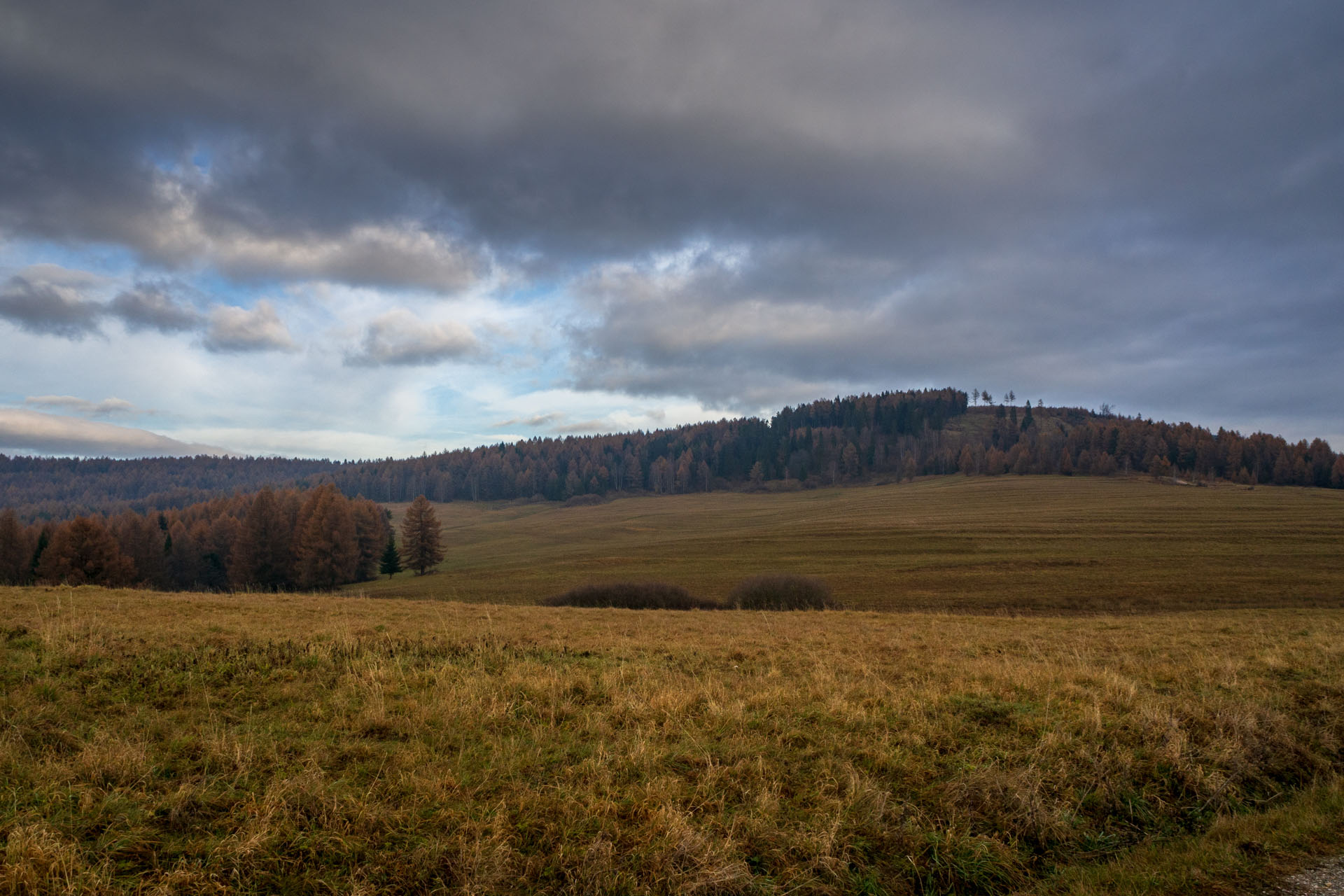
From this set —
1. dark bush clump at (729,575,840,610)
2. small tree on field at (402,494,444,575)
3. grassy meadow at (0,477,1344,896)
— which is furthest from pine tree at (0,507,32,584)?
dark bush clump at (729,575,840,610)

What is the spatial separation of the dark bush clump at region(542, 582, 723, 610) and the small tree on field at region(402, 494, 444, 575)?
39950mm

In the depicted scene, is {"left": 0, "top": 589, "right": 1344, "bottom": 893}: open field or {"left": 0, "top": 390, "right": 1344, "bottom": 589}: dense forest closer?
{"left": 0, "top": 589, "right": 1344, "bottom": 893}: open field

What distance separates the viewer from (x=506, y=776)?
616 centimetres

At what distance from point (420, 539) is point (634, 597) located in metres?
46.6

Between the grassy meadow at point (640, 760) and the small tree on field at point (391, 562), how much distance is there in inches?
2584

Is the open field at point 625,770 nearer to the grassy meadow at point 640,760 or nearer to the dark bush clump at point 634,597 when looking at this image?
the grassy meadow at point 640,760

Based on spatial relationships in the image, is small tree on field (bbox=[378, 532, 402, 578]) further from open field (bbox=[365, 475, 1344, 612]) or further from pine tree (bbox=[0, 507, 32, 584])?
pine tree (bbox=[0, 507, 32, 584])

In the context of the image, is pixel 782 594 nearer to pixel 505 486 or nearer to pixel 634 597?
pixel 634 597

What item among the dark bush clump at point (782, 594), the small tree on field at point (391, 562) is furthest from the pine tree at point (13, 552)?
the dark bush clump at point (782, 594)

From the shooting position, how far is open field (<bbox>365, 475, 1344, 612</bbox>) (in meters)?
41.0

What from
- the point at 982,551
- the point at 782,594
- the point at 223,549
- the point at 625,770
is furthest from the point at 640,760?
the point at 223,549

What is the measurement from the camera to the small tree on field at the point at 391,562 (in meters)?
76.7

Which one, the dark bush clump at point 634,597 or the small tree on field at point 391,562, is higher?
the dark bush clump at point 634,597

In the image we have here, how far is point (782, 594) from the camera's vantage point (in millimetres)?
40406
